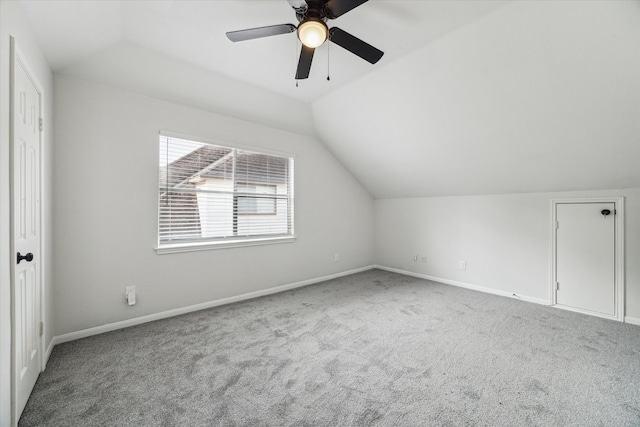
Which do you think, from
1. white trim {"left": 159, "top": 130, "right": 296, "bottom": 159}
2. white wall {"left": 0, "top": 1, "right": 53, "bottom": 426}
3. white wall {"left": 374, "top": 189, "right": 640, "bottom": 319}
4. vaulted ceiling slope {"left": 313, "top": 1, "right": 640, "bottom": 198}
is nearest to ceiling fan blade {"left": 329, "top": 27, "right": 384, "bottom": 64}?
vaulted ceiling slope {"left": 313, "top": 1, "right": 640, "bottom": 198}

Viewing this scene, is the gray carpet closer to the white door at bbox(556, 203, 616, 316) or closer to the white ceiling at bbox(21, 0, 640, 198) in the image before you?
the white door at bbox(556, 203, 616, 316)

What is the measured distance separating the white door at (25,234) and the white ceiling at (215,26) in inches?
20.0

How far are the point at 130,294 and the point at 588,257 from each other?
16.9 feet

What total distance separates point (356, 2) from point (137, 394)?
2.89 metres

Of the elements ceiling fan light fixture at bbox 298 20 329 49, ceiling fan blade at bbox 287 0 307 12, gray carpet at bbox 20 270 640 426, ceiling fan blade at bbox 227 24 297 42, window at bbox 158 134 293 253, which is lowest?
gray carpet at bbox 20 270 640 426

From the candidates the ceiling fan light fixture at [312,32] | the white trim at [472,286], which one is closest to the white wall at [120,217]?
the ceiling fan light fixture at [312,32]

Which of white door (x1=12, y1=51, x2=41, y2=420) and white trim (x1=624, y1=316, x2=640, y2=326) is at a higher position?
white door (x1=12, y1=51, x2=41, y2=420)

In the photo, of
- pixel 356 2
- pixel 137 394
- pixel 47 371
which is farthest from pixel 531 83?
pixel 47 371

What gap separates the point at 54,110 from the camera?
7.87 feet

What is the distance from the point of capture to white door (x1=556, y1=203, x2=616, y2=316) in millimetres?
2990

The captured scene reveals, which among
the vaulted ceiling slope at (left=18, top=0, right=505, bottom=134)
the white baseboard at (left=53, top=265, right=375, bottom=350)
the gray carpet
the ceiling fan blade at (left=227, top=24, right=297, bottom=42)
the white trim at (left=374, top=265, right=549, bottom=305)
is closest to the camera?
the gray carpet

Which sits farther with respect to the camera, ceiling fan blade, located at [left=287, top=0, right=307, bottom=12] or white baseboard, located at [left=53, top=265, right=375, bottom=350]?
white baseboard, located at [left=53, top=265, right=375, bottom=350]

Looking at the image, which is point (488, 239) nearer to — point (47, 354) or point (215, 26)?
point (215, 26)

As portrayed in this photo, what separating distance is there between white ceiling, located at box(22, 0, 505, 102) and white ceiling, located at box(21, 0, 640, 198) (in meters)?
0.01
